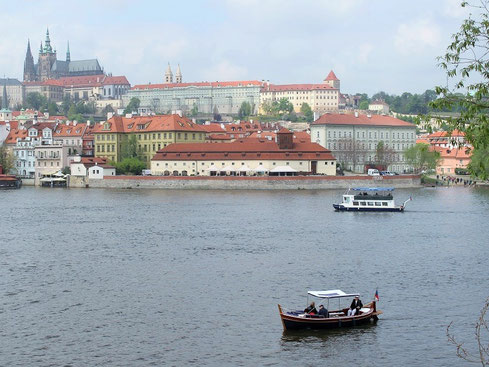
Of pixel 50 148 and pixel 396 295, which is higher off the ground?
pixel 50 148

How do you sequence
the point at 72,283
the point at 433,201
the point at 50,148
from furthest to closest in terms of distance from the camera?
the point at 50,148 < the point at 433,201 < the point at 72,283

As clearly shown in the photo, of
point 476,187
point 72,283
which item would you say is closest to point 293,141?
point 476,187

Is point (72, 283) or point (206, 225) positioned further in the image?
point (206, 225)

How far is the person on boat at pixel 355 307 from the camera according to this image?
25891 mm

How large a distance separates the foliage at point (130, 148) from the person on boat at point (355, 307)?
76.8 meters

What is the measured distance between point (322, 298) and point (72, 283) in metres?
9.94

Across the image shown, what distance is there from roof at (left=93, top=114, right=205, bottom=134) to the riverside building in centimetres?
903

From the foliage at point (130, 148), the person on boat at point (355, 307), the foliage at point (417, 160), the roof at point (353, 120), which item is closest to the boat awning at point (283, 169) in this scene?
the roof at point (353, 120)

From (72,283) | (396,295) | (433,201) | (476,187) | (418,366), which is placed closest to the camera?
(418,366)

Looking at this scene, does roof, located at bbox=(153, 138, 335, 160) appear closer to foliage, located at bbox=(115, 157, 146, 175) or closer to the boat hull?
foliage, located at bbox=(115, 157, 146, 175)

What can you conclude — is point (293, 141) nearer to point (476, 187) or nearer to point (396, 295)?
point (476, 187)

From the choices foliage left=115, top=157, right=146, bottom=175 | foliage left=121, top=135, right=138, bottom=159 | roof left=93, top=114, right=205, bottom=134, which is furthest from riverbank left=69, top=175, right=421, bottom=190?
roof left=93, top=114, right=205, bottom=134

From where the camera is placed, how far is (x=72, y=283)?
3206 centimetres

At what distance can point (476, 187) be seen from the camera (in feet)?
306
